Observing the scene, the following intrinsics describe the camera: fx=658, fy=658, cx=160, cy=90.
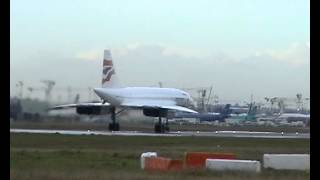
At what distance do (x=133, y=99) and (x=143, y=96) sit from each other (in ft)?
5.66

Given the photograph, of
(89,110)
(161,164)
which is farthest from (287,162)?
(89,110)

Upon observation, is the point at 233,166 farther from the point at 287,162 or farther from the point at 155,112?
the point at 155,112

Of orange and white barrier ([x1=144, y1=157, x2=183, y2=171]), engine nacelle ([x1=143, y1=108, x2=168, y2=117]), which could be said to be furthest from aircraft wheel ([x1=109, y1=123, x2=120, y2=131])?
orange and white barrier ([x1=144, y1=157, x2=183, y2=171])

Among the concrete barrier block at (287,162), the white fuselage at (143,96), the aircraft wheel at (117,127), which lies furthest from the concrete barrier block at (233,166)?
the white fuselage at (143,96)

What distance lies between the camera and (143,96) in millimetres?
81938

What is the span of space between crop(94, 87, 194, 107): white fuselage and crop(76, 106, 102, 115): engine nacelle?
5.77 ft

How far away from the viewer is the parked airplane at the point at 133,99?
77062 mm

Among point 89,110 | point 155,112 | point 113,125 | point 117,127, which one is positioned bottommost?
point 117,127

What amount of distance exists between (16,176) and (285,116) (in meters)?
156

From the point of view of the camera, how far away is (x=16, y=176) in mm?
16469

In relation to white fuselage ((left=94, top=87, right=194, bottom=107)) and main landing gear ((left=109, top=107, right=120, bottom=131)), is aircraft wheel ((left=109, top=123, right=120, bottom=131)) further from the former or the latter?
white fuselage ((left=94, top=87, right=194, bottom=107))
